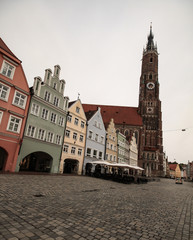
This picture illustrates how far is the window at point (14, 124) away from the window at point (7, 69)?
14.6 ft

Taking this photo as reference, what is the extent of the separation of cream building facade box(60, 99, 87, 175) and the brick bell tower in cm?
3559

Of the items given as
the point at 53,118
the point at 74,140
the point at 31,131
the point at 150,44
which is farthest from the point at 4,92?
the point at 150,44

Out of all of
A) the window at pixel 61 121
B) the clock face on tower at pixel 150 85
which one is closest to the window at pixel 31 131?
the window at pixel 61 121

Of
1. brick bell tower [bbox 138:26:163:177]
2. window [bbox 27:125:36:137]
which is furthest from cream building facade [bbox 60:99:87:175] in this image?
brick bell tower [bbox 138:26:163:177]

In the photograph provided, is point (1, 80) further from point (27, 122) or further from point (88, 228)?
point (88, 228)

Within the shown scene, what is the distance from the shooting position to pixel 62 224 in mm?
4754

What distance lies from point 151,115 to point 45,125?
53.2 metres

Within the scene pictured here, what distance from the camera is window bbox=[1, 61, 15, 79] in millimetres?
17419

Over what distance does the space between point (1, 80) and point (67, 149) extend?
500 inches

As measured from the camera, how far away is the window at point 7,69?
57.1 ft

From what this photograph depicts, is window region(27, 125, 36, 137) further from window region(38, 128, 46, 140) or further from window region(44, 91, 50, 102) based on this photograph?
window region(44, 91, 50, 102)

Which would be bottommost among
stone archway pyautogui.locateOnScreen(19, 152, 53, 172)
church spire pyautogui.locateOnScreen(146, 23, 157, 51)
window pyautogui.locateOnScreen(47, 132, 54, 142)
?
stone archway pyautogui.locateOnScreen(19, 152, 53, 172)

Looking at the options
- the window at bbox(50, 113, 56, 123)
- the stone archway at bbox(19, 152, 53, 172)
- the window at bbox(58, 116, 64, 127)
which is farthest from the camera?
the stone archway at bbox(19, 152, 53, 172)

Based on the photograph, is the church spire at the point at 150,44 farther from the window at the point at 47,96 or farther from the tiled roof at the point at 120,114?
the window at the point at 47,96
